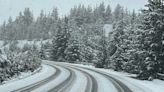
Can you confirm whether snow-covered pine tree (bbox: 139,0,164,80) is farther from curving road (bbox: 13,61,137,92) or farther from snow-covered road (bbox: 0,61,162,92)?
curving road (bbox: 13,61,137,92)

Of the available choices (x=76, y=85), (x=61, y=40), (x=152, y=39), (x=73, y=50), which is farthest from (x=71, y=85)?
(x=61, y=40)

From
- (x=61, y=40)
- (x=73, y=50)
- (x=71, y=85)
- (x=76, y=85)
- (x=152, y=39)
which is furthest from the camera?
(x=61, y=40)

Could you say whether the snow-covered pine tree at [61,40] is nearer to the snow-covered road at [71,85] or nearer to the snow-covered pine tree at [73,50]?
the snow-covered pine tree at [73,50]

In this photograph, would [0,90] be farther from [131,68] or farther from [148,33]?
[131,68]

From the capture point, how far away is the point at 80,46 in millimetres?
70875

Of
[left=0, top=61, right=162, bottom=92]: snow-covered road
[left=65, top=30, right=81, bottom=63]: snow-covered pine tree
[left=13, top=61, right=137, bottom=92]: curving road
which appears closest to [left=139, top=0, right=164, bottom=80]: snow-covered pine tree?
[left=0, top=61, right=162, bottom=92]: snow-covered road

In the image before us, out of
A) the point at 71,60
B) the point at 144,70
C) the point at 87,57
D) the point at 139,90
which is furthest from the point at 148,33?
the point at 87,57

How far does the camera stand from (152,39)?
29297mm

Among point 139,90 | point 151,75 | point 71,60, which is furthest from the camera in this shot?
point 71,60

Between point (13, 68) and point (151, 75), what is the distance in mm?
12677

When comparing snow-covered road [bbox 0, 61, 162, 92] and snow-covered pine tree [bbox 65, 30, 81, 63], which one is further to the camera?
snow-covered pine tree [bbox 65, 30, 81, 63]

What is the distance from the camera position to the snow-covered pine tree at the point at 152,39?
28.5 metres

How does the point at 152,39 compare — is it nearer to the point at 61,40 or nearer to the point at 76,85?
the point at 76,85

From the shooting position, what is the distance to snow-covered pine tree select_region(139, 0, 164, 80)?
93.6ft
